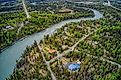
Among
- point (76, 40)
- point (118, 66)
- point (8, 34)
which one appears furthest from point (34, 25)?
point (118, 66)

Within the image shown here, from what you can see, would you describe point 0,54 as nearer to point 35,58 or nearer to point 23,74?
point 35,58

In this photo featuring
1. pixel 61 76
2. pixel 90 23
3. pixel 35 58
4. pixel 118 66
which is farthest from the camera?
pixel 90 23

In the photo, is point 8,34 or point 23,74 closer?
point 23,74

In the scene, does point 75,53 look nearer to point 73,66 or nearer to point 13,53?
point 73,66

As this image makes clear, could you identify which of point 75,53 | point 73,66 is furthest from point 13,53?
point 73,66

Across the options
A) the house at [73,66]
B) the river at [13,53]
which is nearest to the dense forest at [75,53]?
the house at [73,66]

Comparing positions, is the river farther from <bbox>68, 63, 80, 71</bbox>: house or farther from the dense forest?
<bbox>68, 63, 80, 71</bbox>: house

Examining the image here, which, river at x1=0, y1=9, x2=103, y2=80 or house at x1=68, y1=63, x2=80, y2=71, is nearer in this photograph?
house at x1=68, y1=63, x2=80, y2=71

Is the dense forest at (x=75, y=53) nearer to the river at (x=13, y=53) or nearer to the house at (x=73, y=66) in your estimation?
the house at (x=73, y=66)

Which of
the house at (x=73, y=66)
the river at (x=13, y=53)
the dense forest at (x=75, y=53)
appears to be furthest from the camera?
the river at (x=13, y=53)

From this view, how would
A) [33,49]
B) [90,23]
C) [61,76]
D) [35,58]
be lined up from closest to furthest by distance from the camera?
[61,76] → [35,58] → [33,49] → [90,23]

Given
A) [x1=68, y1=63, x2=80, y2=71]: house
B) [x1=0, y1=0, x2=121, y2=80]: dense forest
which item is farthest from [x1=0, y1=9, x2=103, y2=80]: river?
[x1=68, y1=63, x2=80, y2=71]: house
